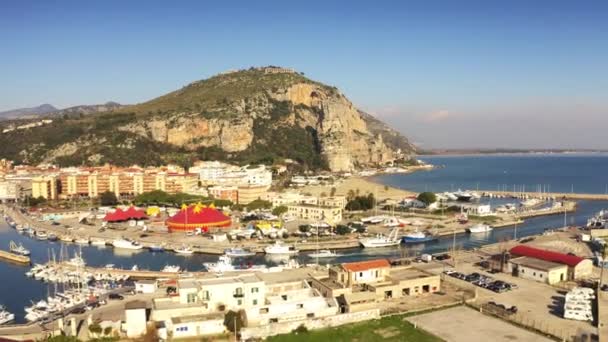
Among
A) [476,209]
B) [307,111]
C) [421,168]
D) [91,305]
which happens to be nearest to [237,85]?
[307,111]

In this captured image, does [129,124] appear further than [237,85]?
No

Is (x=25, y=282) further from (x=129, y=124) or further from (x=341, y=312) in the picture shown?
(x=129, y=124)

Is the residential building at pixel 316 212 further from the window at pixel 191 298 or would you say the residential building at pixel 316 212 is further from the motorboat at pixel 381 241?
the window at pixel 191 298

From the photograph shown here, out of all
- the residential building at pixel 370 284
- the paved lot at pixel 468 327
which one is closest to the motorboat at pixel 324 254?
the residential building at pixel 370 284

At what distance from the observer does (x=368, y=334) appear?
18.5 meters

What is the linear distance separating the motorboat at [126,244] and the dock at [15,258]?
6.15 metres

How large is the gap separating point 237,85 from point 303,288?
103m

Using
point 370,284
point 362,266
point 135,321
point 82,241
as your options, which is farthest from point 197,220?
point 135,321

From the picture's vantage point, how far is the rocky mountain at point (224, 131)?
90.0 m

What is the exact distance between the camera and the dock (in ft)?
113

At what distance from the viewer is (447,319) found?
19922 mm

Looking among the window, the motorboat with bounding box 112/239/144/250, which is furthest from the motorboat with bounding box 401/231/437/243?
the window

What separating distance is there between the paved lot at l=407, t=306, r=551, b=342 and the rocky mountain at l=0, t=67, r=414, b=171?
72899 millimetres


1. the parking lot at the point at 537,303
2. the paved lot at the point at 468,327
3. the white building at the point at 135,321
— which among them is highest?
the white building at the point at 135,321
